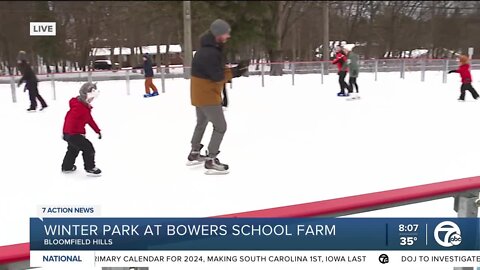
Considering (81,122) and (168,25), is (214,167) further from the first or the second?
(168,25)

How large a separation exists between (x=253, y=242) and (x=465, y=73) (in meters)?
8.37

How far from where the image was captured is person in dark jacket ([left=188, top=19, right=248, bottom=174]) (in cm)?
339

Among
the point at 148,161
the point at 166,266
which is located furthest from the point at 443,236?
the point at 148,161

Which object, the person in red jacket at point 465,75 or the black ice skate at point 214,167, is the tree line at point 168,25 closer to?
the black ice skate at point 214,167

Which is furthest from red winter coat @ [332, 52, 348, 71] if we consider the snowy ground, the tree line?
the snowy ground

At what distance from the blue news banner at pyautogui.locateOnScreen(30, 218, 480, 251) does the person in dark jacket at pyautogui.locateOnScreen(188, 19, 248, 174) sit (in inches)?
92.4

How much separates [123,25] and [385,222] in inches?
150

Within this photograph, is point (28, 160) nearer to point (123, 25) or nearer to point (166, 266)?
point (123, 25)

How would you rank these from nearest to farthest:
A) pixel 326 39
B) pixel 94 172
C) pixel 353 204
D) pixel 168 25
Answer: pixel 353 204
pixel 94 172
pixel 168 25
pixel 326 39

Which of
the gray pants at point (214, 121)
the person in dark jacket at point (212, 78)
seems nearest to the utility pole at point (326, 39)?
the gray pants at point (214, 121)

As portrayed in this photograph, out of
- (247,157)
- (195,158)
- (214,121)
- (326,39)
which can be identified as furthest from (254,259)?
(326,39)

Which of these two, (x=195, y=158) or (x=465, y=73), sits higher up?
(x=465, y=73)

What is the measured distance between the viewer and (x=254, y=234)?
1.15m

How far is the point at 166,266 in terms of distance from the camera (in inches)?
46.1
